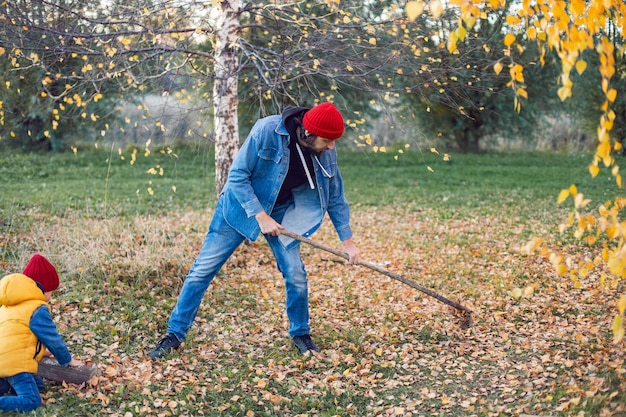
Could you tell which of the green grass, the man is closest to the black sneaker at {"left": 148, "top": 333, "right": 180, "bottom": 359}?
the man

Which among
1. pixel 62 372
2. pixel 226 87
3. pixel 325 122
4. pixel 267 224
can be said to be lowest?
pixel 62 372

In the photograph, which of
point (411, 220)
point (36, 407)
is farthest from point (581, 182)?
point (36, 407)

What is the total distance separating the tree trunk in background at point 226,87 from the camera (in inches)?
275

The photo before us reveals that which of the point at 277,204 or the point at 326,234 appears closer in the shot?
the point at 277,204

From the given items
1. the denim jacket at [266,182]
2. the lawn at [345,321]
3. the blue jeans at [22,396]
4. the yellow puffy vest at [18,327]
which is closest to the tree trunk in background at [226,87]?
the lawn at [345,321]

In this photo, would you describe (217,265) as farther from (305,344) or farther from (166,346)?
(305,344)

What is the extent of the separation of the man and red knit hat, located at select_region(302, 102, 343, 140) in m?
0.09

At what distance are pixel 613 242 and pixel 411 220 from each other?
3064mm

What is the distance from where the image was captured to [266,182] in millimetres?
4590

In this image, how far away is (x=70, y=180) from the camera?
41.5 feet

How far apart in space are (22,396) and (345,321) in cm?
276

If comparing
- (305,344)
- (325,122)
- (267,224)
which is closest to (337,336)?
(305,344)

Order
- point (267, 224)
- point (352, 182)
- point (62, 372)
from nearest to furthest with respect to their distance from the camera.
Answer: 1. point (62, 372)
2. point (267, 224)
3. point (352, 182)

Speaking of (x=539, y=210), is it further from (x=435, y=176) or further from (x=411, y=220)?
(x=435, y=176)
